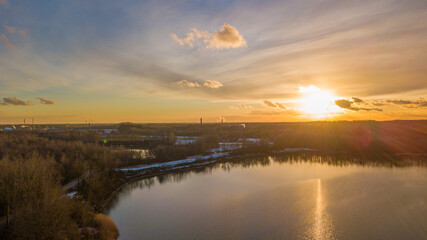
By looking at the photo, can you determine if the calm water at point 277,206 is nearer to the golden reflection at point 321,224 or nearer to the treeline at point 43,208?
the golden reflection at point 321,224

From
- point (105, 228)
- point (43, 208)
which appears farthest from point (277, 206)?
point (43, 208)

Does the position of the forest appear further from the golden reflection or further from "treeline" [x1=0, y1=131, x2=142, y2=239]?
the golden reflection

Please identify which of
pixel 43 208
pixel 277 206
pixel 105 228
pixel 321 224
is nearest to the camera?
pixel 43 208

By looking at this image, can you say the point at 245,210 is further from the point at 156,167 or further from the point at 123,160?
the point at 123,160

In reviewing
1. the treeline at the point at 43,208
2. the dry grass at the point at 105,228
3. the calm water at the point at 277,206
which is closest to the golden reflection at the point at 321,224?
the calm water at the point at 277,206

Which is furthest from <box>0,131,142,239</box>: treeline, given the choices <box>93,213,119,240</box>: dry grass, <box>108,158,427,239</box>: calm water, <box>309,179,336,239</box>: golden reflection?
<box>309,179,336,239</box>: golden reflection

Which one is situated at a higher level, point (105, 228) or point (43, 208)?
point (43, 208)

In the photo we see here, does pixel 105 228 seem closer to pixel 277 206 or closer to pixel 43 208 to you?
pixel 43 208

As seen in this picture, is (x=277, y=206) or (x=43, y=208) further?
(x=277, y=206)
